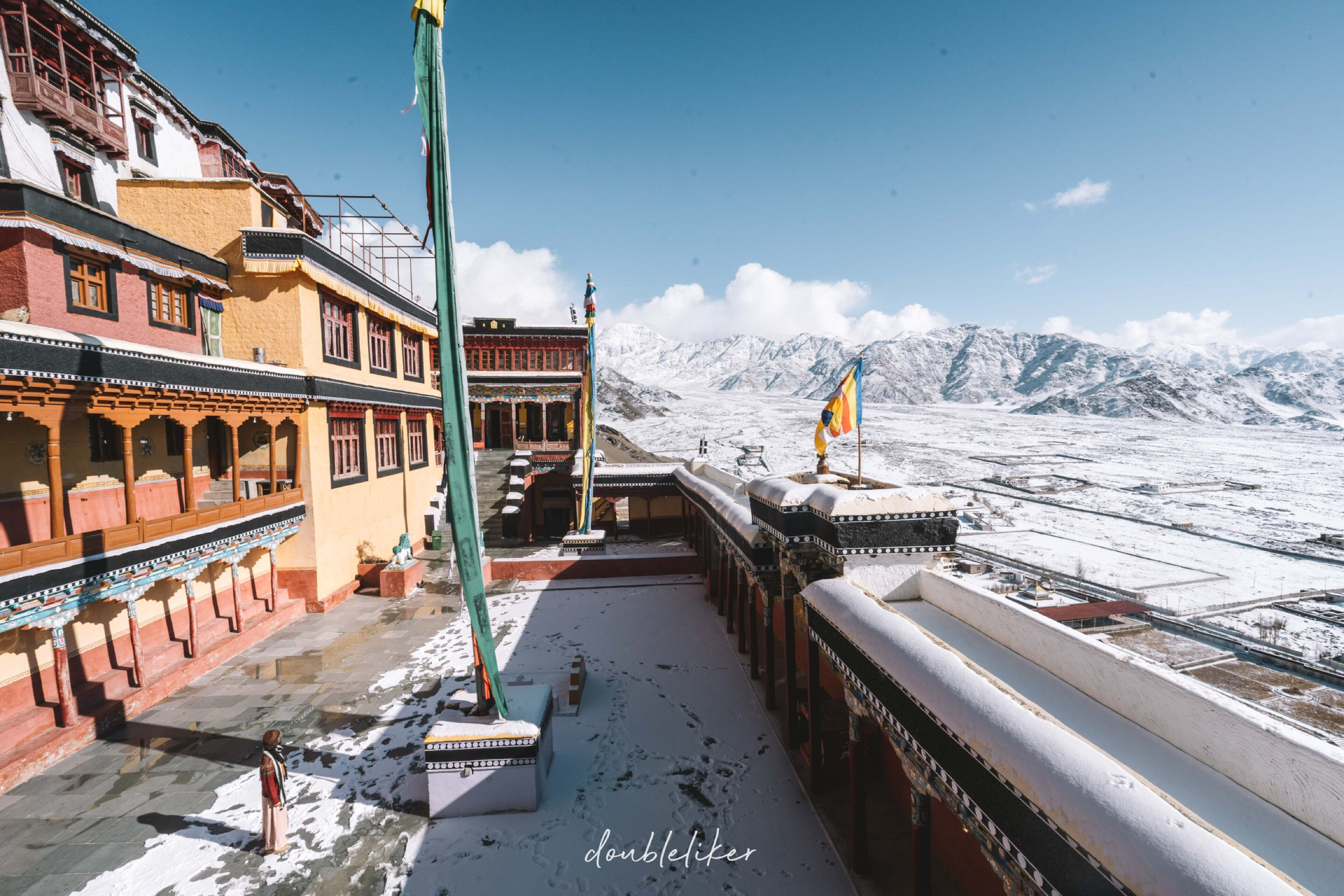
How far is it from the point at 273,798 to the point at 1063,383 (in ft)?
583

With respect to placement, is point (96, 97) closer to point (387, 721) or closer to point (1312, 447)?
point (387, 721)

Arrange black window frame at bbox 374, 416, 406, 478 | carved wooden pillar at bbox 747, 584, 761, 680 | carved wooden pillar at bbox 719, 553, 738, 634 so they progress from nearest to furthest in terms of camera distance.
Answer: carved wooden pillar at bbox 747, 584, 761, 680 → carved wooden pillar at bbox 719, 553, 738, 634 → black window frame at bbox 374, 416, 406, 478

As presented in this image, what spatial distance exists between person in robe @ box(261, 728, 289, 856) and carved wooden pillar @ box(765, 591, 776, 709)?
732 cm

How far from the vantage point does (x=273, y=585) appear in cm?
1418

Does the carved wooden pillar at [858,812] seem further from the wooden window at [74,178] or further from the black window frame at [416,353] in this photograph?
the wooden window at [74,178]

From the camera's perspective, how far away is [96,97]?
59.2 ft

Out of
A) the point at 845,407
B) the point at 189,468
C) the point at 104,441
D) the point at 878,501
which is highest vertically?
the point at 845,407

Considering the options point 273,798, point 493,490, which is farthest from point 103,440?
point 493,490

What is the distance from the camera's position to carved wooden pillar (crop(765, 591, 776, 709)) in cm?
995

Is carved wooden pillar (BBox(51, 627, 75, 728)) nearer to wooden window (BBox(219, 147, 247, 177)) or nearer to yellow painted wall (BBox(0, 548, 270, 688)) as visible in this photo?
yellow painted wall (BBox(0, 548, 270, 688))

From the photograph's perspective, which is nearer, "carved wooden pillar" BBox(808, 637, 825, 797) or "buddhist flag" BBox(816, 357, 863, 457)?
"carved wooden pillar" BBox(808, 637, 825, 797)

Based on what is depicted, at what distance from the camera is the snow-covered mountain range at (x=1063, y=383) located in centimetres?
10231

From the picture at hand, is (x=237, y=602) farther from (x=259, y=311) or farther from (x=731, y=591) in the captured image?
(x=731, y=591)

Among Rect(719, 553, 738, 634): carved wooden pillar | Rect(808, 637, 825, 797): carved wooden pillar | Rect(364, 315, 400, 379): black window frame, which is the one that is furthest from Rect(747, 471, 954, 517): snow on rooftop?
Rect(364, 315, 400, 379): black window frame
